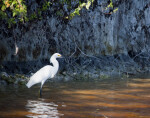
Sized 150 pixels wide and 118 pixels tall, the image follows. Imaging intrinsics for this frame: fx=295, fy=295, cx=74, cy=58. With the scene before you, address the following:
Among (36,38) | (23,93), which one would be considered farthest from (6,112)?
(36,38)

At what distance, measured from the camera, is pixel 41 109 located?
673 centimetres

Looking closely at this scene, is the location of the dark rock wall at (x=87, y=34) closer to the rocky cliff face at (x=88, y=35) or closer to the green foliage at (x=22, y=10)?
the rocky cliff face at (x=88, y=35)

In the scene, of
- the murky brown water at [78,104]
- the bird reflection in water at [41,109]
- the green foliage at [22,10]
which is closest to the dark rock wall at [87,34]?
the green foliage at [22,10]

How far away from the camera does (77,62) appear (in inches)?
627

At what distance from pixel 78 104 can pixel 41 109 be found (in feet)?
3.54

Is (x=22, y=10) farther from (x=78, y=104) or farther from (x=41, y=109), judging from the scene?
(x=41, y=109)

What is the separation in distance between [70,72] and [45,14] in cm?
306

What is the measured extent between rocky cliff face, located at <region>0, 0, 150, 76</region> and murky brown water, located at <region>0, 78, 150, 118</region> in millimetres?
4349

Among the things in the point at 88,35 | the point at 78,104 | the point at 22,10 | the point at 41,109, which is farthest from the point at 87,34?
the point at 41,109

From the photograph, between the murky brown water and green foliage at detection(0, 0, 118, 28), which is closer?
the murky brown water

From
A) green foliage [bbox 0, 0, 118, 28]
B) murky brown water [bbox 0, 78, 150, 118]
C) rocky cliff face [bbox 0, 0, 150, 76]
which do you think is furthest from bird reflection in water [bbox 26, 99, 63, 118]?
rocky cliff face [bbox 0, 0, 150, 76]

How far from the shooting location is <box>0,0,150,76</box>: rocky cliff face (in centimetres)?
1373

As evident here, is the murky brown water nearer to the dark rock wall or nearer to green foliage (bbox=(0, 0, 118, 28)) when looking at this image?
green foliage (bbox=(0, 0, 118, 28))

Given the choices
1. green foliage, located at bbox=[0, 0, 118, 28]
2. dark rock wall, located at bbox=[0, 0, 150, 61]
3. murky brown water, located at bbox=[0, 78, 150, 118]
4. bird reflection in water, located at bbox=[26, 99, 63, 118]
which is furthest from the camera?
dark rock wall, located at bbox=[0, 0, 150, 61]
